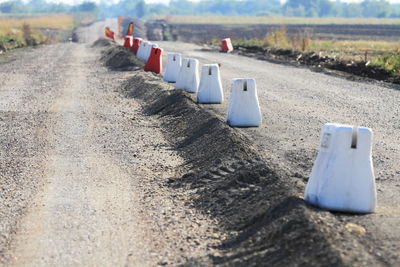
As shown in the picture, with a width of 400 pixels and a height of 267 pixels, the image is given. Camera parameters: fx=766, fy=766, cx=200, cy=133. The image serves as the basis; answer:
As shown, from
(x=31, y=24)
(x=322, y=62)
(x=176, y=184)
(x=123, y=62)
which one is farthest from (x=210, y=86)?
(x=31, y=24)

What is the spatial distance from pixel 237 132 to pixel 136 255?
16.1ft

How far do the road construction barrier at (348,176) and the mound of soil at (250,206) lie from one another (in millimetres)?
219

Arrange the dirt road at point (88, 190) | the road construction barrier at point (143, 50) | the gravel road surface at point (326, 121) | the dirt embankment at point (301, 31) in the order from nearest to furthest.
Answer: the dirt road at point (88, 190) → the gravel road surface at point (326, 121) → the road construction barrier at point (143, 50) → the dirt embankment at point (301, 31)

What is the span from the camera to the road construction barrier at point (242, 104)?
12430 mm

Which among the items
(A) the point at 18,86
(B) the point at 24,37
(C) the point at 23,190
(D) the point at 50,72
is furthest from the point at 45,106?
(B) the point at 24,37

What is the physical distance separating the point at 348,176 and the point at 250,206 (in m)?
1.11

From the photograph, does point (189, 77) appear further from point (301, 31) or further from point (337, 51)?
point (301, 31)

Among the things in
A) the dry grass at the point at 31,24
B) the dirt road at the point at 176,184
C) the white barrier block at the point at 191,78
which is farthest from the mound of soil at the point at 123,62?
the dry grass at the point at 31,24

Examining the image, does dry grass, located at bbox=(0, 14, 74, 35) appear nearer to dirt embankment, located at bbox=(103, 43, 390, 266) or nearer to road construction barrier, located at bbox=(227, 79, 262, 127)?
road construction barrier, located at bbox=(227, 79, 262, 127)

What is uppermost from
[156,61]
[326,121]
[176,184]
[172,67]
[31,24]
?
[176,184]

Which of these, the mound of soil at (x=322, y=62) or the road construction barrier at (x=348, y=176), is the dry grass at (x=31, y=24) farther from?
the road construction barrier at (x=348, y=176)

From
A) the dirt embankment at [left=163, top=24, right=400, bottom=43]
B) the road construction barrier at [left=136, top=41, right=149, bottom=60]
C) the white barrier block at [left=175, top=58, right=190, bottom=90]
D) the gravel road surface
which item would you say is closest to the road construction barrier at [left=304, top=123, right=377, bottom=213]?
the gravel road surface

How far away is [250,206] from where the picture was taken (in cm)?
773

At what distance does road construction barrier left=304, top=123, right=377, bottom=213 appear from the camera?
7.11 m
